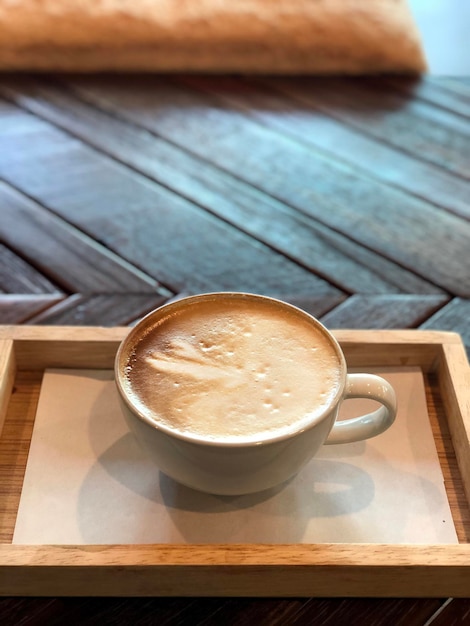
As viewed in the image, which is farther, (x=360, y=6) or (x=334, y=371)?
(x=360, y=6)

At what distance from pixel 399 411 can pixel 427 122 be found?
0.57m

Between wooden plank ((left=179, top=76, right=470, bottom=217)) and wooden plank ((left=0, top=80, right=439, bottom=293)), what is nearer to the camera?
wooden plank ((left=0, top=80, right=439, bottom=293))


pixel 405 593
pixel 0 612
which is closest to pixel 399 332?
pixel 405 593

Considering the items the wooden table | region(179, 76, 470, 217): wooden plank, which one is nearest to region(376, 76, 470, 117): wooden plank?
the wooden table

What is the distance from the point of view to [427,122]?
95cm

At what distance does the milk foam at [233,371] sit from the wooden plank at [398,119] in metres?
0.50

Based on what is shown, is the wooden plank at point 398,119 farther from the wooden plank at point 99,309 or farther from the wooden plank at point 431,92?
the wooden plank at point 99,309

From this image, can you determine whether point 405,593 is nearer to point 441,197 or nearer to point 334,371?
point 334,371

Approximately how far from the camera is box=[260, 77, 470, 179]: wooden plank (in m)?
0.89

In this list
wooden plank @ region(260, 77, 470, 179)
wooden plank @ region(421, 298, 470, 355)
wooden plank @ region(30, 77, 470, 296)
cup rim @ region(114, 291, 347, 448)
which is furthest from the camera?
A: wooden plank @ region(260, 77, 470, 179)

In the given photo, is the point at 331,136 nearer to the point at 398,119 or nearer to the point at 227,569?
the point at 398,119

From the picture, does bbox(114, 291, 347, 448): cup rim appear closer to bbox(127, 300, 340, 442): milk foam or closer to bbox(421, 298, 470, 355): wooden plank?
bbox(127, 300, 340, 442): milk foam

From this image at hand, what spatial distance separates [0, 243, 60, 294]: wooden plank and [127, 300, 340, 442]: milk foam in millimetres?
257

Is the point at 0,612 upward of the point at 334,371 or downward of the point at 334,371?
downward
